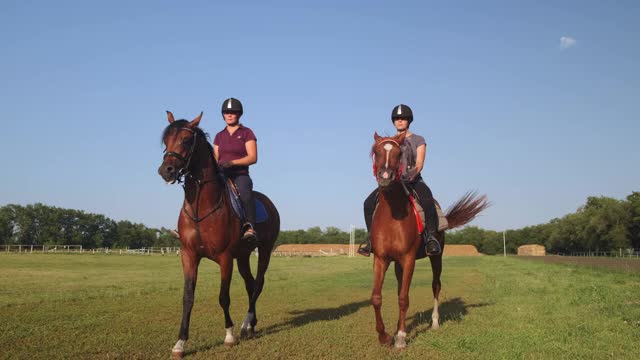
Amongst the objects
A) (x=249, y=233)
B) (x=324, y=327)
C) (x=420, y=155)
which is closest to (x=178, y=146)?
(x=249, y=233)

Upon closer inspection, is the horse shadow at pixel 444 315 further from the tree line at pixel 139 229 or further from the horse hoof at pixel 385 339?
the tree line at pixel 139 229

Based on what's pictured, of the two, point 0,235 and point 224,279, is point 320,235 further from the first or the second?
point 224,279

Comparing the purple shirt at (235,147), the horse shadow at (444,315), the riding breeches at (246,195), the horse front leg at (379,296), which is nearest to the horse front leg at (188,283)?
the riding breeches at (246,195)

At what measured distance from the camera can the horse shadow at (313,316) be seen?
30.4ft

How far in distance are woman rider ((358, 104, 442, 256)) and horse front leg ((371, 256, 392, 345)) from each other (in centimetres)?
52

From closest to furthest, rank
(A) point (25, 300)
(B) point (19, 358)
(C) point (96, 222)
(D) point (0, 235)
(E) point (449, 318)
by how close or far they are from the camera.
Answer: (B) point (19, 358)
(E) point (449, 318)
(A) point (25, 300)
(D) point (0, 235)
(C) point (96, 222)

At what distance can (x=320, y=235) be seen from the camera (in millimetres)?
185250

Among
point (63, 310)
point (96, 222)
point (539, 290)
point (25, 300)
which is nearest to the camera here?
point (63, 310)

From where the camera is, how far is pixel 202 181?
762 cm

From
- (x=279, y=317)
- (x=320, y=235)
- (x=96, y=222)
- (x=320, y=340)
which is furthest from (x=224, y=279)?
(x=320, y=235)

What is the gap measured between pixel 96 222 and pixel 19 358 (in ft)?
493

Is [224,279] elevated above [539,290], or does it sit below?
above

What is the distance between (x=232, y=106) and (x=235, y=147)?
762mm

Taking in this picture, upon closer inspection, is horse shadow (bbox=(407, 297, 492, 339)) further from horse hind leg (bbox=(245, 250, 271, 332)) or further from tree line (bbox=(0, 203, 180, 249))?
tree line (bbox=(0, 203, 180, 249))
